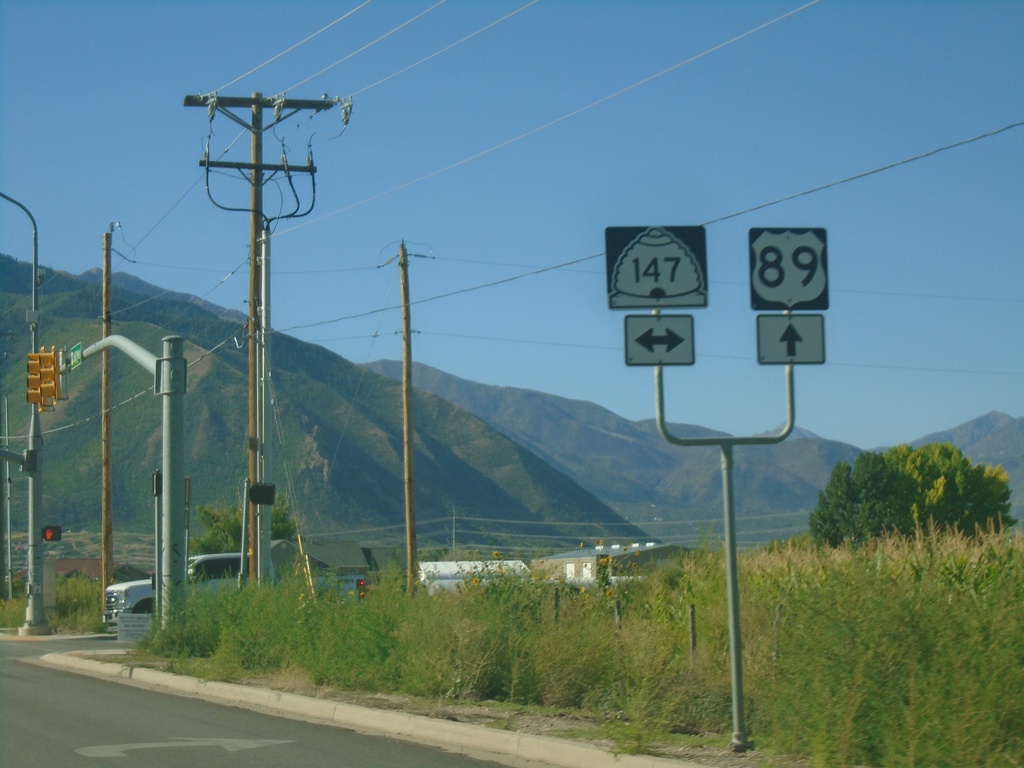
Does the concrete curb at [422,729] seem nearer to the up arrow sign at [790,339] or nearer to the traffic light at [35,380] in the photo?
the up arrow sign at [790,339]

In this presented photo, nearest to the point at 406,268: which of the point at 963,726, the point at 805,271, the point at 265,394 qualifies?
the point at 265,394

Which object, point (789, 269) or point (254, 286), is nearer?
point (789, 269)

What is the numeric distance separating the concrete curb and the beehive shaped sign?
362 cm

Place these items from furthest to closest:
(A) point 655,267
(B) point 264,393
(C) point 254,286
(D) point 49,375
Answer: (C) point 254,286
(B) point 264,393
(D) point 49,375
(A) point 655,267

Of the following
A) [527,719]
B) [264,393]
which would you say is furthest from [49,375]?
[527,719]

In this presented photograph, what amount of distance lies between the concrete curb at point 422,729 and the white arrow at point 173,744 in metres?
1.22

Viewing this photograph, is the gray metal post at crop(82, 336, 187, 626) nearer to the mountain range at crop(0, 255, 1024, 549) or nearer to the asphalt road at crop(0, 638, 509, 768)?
the asphalt road at crop(0, 638, 509, 768)

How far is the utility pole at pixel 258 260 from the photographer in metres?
27.8

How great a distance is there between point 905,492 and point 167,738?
62.1m

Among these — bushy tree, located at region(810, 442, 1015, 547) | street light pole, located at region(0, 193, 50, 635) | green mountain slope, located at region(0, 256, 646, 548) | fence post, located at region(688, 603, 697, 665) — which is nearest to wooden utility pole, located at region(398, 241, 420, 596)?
street light pole, located at region(0, 193, 50, 635)

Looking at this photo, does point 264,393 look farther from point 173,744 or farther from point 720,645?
point 173,744

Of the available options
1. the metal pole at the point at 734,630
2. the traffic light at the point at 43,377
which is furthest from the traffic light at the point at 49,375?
the metal pole at the point at 734,630

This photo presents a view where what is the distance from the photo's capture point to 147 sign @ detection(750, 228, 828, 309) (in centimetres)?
952

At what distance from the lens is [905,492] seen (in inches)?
2667
